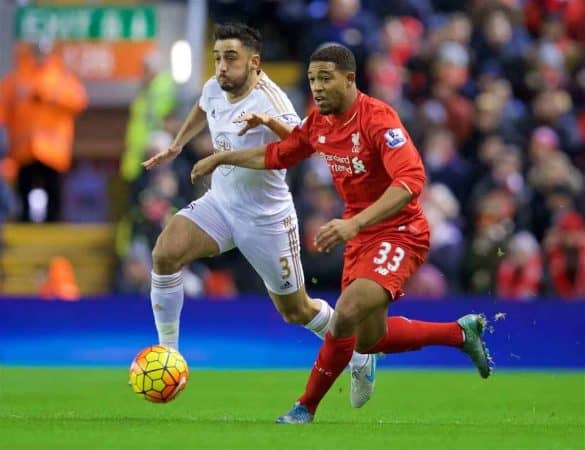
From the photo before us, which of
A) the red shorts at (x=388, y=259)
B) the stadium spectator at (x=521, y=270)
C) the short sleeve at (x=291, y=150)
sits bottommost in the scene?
the stadium spectator at (x=521, y=270)

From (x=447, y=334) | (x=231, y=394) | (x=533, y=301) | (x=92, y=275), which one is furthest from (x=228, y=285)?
(x=447, y=334)

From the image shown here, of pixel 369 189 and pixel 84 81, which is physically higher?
pixel 369 189

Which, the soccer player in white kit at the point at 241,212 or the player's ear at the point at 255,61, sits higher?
the player's ear at the point at 255,61

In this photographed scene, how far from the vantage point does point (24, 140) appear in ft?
59.0

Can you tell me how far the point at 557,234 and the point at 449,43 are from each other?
3205 mm

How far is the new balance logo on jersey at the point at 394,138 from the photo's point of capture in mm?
9312

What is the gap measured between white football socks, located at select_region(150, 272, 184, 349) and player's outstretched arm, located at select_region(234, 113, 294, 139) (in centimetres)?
107

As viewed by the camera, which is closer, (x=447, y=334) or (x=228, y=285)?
(x=447, y=334)

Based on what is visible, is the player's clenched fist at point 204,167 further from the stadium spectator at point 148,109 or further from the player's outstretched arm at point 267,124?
the stadium spectator at point 148,109

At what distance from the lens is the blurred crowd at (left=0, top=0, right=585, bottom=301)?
16.1 metres

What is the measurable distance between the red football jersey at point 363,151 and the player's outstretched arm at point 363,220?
0.20 m

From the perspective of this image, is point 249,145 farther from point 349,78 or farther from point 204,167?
point 349,78

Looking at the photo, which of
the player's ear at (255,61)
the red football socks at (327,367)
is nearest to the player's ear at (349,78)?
the player's ear at (255,61)

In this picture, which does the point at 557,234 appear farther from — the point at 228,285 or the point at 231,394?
the point at 231,394
